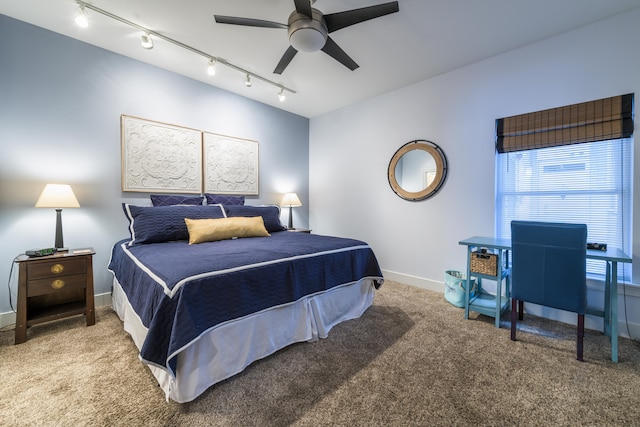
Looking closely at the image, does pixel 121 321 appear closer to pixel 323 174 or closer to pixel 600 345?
pixel 323 174

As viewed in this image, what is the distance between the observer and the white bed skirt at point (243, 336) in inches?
54.9

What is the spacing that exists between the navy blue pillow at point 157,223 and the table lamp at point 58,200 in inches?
17.3

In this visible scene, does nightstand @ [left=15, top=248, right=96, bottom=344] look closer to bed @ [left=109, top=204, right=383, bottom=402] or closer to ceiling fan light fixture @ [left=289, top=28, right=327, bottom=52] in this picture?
bed @ [left=109, top=204, right=383, bottom=402]

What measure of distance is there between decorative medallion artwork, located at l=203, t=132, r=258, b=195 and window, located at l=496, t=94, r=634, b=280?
3.26 metres

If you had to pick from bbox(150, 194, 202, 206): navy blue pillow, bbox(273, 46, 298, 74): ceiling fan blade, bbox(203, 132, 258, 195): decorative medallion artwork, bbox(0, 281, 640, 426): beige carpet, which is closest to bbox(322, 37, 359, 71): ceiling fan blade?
bbox(273, 46, 298, 74): ceiling fan blade

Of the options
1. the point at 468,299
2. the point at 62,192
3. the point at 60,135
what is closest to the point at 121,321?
the point at 62,192

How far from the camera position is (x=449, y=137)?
314cm

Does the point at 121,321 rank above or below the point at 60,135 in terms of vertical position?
below

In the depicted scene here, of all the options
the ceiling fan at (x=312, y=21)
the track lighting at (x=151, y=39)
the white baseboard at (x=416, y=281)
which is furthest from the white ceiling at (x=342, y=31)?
the white baseboard at (x=416, y=281)

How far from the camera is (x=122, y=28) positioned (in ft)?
7.85

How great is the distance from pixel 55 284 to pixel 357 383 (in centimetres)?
259

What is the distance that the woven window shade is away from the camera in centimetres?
216

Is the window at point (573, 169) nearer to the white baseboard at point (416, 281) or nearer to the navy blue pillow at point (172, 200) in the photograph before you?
the white baseboard at point (416, 281)

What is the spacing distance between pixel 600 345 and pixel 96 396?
3.54 meters
